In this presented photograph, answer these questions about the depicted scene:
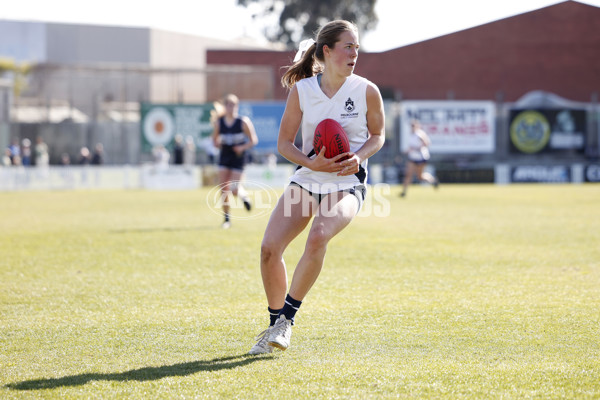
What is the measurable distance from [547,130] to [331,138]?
109ft

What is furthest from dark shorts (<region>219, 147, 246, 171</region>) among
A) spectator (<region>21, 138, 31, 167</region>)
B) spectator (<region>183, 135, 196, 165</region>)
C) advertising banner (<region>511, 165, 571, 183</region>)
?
spectator (<region>21, 138, 31, 167</region>)

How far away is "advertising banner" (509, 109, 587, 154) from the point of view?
1412 inches

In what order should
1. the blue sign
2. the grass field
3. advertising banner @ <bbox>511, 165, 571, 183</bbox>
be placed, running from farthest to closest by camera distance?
the blue sign → advertising banner @ <bbox>511, 165, 571, 183</bbox> → the grass field

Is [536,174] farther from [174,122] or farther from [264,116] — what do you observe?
[174,122]

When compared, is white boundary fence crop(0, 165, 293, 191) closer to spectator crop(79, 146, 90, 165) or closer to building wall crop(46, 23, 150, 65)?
spectator crop(79, 146, 90, 165)

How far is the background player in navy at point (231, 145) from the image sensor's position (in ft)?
44.9

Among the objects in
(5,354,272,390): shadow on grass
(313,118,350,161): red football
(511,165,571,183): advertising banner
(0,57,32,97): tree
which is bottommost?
(5,354,272,390): shadow on grass

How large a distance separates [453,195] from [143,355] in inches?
795

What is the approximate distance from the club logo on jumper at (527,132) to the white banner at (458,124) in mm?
979

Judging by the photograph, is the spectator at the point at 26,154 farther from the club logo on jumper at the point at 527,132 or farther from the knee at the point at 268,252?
the knee at the point at 268,252

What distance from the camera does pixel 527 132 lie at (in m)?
35.9

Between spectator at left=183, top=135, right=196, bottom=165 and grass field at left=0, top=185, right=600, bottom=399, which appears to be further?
spectator at left=183, top=135, right=196, bottom=165

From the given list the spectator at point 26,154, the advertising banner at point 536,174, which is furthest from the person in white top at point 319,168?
the spectator at point 26,154

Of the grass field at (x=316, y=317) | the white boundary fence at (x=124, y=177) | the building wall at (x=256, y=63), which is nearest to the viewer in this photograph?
the grass field at (x=316, y=317)
